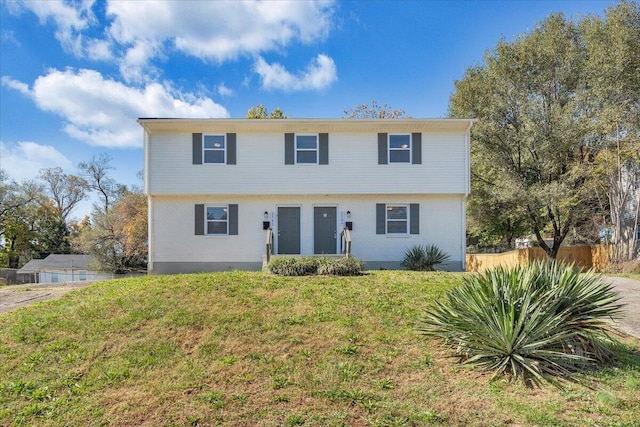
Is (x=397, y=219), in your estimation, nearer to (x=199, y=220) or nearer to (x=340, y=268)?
(x=340, y=268)

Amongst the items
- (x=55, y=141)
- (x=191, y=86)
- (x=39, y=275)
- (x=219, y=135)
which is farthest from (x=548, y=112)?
(x=39, y=275)

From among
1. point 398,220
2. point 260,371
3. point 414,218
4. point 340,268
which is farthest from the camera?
point 398,220

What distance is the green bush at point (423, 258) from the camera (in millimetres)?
12913

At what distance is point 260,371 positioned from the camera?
190 inches

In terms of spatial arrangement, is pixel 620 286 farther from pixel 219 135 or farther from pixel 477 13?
pixel 219 135

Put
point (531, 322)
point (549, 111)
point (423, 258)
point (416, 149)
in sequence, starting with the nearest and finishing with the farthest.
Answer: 1. point (531, 322)
2. point (423, 258)
3. point (416, 149)
4. point (549, 111)

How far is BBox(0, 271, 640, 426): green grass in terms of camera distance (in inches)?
154

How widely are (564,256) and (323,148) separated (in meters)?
14.7


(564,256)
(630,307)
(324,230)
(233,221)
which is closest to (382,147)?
(324,230)

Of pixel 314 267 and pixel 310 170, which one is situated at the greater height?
pixel 310 170

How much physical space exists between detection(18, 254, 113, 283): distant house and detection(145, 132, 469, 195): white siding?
17356mm

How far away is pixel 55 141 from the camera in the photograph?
2055 centimetres

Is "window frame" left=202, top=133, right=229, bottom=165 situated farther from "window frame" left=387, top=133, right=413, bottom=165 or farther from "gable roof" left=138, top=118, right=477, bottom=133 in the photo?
"window frame" left=387, top=133, right=413, bottom=165

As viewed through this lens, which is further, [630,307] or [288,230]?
[288,230]
